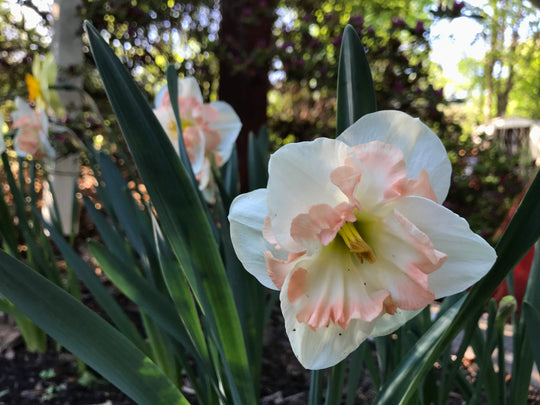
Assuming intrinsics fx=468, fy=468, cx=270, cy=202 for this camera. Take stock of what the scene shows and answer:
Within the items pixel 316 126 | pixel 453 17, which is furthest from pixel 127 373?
pixel 316 126

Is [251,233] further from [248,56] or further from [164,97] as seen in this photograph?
[248,56]

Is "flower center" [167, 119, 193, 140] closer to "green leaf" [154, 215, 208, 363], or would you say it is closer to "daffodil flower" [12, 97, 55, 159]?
"green leaf" [154, 215, 208, 363]

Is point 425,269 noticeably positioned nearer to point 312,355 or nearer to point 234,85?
point 312,355

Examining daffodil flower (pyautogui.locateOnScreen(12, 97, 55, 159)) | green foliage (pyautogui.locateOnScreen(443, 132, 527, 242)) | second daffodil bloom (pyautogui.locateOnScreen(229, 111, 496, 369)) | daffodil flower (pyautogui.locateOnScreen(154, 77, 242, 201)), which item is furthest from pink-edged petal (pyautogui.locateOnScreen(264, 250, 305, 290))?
green foliage (pyautogui.locateOnScreen(443, 132, 527, 242))

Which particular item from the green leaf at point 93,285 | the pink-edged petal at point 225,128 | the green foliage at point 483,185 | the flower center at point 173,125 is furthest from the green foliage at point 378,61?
the green leaf at point 93,285

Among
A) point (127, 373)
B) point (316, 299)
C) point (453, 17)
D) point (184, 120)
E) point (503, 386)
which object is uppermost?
point (453, 17)

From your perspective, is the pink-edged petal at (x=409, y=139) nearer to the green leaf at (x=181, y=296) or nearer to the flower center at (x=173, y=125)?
the green leaf at (x=181, y=296)

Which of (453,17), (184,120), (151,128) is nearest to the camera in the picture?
(151,128)
